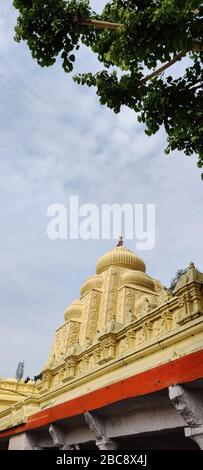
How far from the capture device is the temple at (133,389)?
4.94m

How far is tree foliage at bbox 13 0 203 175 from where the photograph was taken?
489 cm

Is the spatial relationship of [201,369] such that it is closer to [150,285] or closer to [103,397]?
[103,397]

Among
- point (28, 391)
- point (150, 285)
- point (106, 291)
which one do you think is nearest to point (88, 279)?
point (106, 291)

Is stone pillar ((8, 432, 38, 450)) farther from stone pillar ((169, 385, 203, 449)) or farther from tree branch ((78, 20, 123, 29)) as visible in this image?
tree branch ((78, 20, 123, 29))

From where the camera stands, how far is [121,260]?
84.1 feet

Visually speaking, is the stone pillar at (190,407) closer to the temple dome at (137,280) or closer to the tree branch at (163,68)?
the tree branch at (163,68)

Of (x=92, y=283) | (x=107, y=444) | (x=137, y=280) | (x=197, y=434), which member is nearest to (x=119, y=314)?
(x=137, y=280)

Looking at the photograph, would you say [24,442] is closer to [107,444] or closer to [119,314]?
[107,444]

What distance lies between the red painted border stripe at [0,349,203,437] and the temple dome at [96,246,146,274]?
17845 millimetres

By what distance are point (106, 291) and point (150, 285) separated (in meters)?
2.57

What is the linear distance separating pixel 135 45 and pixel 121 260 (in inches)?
826

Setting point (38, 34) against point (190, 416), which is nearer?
point (190, 416)

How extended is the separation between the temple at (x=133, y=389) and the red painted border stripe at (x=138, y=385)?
0.04ft

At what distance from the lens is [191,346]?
5445mm
